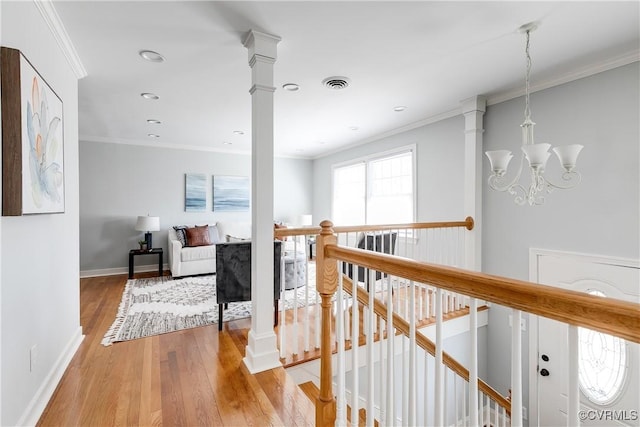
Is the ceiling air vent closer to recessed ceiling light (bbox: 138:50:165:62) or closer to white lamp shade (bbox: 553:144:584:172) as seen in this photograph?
recessed ceiling light (bbox: 138:50:165:62)

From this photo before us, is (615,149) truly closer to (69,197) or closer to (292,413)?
(292,413)

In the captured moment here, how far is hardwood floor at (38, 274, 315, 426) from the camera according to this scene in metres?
1.75

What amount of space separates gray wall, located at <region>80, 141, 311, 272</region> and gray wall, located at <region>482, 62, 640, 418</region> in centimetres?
481

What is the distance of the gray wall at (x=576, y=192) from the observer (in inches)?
99.0

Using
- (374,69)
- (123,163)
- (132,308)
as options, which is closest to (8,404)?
(132,308)

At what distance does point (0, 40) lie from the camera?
1417 mm

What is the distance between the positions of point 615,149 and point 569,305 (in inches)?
115

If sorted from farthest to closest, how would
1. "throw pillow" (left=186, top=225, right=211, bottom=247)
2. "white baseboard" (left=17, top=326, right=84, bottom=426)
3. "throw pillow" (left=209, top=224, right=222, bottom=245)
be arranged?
"throw pillow" (left=209, top=224, right=222, bottom=245) < "throw pillow" (left=186, top=225, right=211, bottom=247) < "white baseboard" (left=17, top=326, right=84, bottom=426)

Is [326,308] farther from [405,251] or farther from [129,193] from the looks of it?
[129,193]

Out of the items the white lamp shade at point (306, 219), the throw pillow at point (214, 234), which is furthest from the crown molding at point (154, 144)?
the white lamp shade at point (306, 219)

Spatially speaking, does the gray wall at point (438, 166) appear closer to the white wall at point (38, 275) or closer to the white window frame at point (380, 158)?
the white window frame at point (380, 158)

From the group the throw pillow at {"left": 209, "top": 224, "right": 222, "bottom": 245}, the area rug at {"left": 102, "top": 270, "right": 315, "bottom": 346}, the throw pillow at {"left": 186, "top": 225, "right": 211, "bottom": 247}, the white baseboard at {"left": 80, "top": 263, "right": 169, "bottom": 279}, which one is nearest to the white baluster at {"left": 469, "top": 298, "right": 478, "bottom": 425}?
the area rug at {"left": 102, "top": 270, "right": 315, "bottom": 346}

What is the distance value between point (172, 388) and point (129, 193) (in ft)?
14.7

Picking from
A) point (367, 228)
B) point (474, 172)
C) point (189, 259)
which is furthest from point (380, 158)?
point (189, 259)
